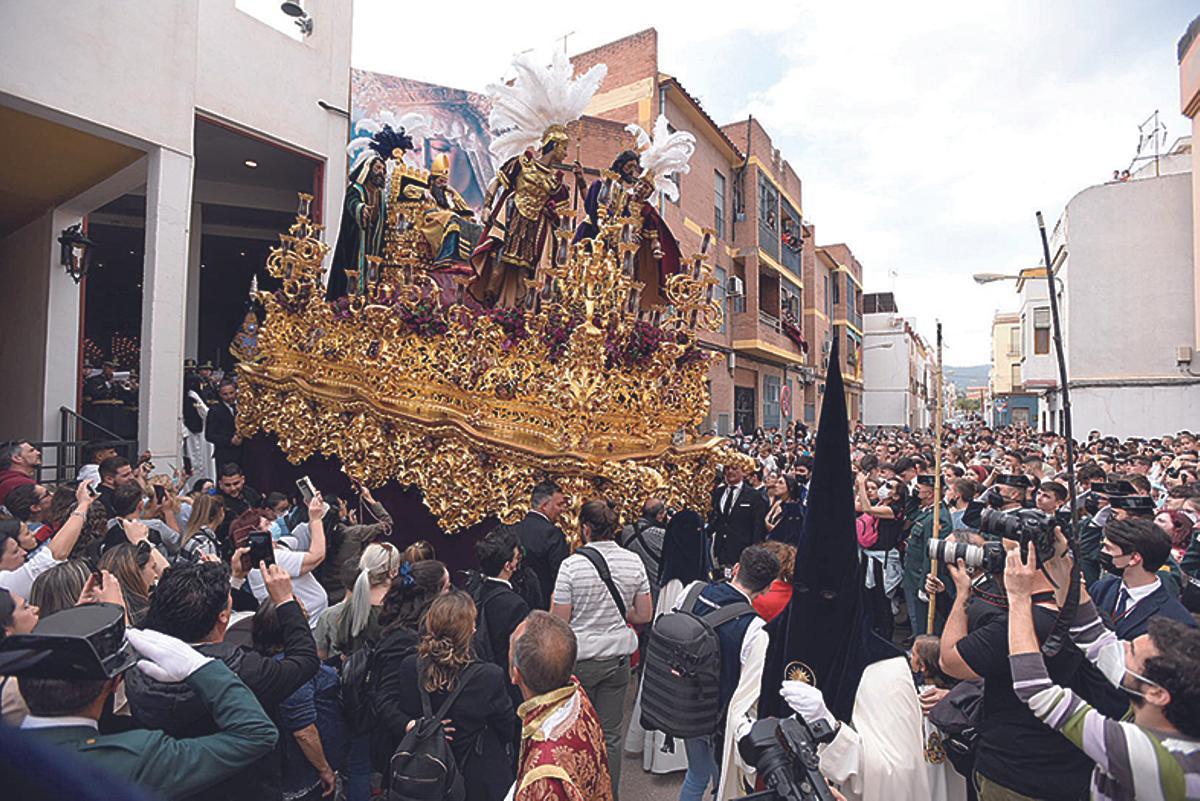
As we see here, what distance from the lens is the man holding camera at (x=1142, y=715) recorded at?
6.63ft

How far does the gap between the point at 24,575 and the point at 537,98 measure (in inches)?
246

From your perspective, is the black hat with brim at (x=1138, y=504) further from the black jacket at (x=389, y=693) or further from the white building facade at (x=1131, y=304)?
the white building facade at (x=1131, y=304)

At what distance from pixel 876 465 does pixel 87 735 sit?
9959 mm

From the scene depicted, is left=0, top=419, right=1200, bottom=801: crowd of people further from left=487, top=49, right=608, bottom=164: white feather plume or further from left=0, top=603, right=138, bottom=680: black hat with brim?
left=487, top=49, right=608, bottom=164: white feather plume

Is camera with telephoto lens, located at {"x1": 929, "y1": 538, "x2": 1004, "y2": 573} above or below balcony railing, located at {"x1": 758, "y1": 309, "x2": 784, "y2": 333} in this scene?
below

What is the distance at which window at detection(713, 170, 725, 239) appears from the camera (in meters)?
22.5

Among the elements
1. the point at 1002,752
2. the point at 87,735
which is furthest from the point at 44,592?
the point at 1002,752

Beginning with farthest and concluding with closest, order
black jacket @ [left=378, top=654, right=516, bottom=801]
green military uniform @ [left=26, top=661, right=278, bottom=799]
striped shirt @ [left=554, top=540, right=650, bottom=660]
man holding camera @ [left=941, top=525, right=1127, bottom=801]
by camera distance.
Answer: striped shirt @ [left=554, top=540, right=650, bottom=660] → black jacket @ [left=378, top=654, right=516, bottom=801] → man holding camera @ [left=941, top=525, right=1127, bottom=801] → green military uniform @ [left=26, top=661, right=278, bottom=799]

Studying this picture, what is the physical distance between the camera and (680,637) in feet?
10.4

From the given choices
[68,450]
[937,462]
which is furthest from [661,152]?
[68,450]

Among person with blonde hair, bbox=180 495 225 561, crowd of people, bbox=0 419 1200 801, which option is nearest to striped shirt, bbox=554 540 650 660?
crowd of people, bbox=0 419 1200 801

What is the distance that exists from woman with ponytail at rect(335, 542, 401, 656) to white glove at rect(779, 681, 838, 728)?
211 centimetres

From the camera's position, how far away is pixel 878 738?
2668mm

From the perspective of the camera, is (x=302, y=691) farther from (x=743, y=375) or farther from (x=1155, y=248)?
(x=1155, y=248)
